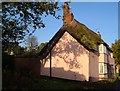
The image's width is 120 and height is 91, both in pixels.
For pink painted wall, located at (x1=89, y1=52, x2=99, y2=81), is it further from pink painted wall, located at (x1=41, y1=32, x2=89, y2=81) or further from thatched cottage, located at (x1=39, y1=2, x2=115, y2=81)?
pink painted wall, located at (x1=41, y1=32, x2=89, y2=81)

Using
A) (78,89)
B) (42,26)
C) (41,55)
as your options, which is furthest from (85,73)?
(78,89)

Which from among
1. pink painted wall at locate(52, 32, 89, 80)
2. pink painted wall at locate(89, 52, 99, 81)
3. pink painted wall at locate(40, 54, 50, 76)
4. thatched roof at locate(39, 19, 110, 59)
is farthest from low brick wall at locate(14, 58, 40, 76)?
pink painted wall at locate(89, 52, 99, 81)

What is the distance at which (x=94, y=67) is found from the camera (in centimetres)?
4484

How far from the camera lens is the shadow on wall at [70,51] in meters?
41.8

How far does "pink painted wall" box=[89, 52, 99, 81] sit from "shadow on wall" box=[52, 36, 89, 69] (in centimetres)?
217

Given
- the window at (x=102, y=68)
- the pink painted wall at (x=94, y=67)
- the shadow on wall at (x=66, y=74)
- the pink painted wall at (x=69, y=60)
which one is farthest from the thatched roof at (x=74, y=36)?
the window at (x=102, y=68)

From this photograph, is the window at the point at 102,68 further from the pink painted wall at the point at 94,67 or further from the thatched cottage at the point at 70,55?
the thatched cottage at the point at 70,55

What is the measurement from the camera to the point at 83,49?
41.9 metres

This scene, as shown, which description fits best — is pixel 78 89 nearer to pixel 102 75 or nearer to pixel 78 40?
pixel 78 40

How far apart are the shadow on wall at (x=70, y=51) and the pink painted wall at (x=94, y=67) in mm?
2172

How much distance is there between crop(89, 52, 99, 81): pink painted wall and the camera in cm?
4278

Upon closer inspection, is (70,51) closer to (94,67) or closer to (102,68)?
(94,67)

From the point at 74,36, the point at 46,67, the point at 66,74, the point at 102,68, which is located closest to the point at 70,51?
the point at 74,36

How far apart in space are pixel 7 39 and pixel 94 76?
80.0ft
